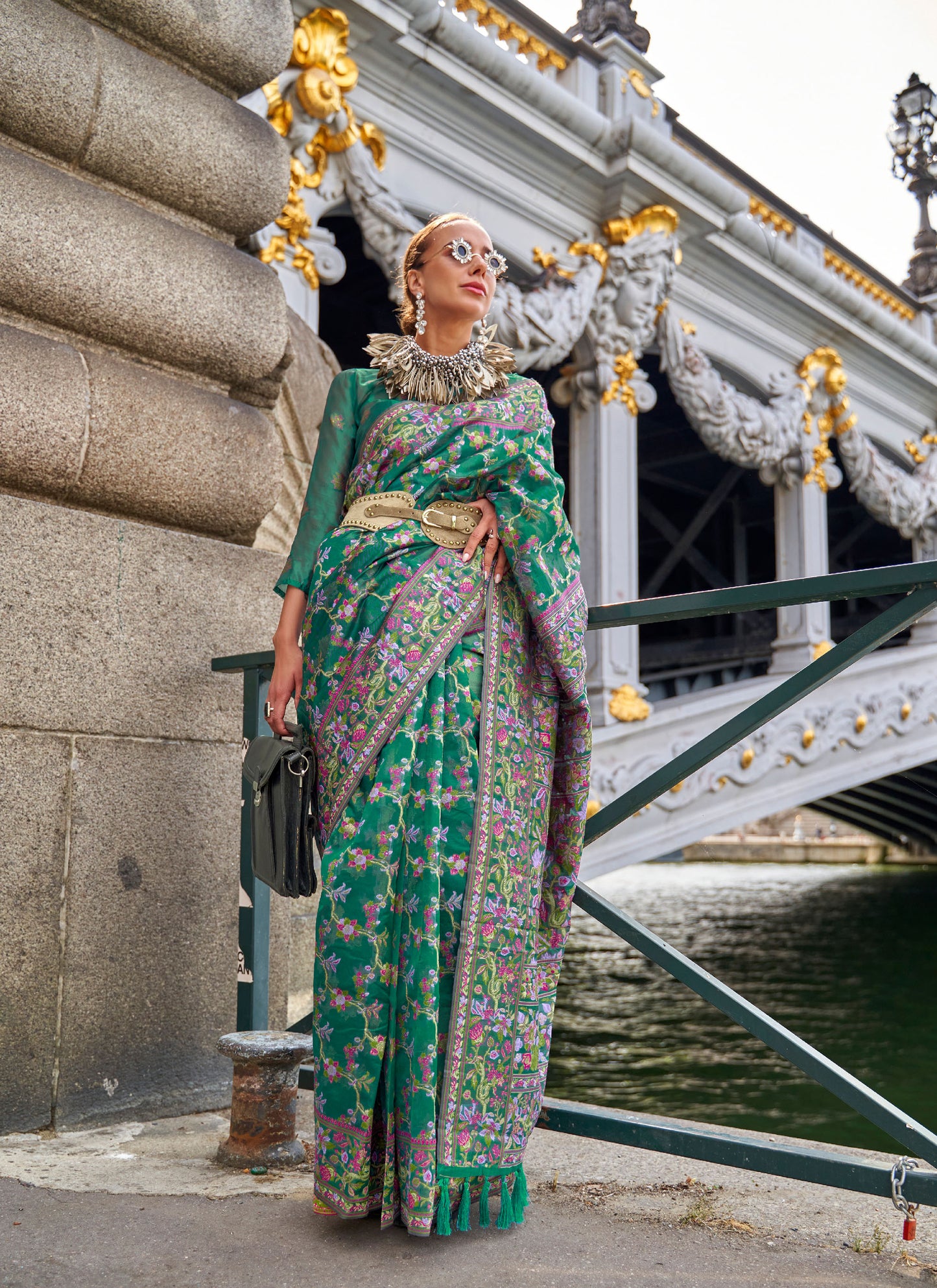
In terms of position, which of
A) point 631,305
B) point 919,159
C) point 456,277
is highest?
point 919,159

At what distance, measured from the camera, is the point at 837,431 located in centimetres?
1253

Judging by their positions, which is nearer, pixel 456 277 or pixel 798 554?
pixel 456 277

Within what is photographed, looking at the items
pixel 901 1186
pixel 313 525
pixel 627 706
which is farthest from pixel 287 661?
pixel 627 706

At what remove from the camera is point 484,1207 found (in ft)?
5.94

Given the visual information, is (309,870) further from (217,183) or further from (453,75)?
(453,75)

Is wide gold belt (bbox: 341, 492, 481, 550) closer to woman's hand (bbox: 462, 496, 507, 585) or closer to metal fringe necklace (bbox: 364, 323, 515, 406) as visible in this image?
woman's hand (bbox: 462, 496, 507, 585)

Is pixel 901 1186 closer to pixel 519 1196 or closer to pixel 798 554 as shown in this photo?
pixel 519 1196

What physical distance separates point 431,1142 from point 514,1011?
0.78 feet

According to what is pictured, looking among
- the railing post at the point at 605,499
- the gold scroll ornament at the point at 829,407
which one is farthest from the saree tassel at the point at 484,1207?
the gold scroll ornament at the point at 829,407

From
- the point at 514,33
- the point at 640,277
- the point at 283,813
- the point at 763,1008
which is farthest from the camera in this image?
the point at 763,1008

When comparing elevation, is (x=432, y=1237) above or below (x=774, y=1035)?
below

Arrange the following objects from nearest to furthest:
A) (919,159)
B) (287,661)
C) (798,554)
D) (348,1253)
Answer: (348,1253) < (287,661) < (798,554) < (919,159)

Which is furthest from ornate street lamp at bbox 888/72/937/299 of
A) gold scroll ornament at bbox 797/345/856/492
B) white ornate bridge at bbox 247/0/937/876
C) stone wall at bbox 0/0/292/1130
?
stone wall at bbox 0/0/292/1130

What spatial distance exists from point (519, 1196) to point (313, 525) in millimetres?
1146
